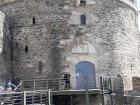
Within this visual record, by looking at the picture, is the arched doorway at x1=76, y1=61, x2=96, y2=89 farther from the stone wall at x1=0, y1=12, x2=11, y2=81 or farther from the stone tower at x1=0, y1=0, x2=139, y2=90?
the stone wall at x1=0, y1=12, x2=11, y2=81

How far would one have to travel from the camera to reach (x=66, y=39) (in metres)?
19.2

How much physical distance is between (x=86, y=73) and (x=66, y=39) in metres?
2.20

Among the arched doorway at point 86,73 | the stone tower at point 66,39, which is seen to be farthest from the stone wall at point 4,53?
the arched doorway at point 86,73

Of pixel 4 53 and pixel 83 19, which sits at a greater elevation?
pixel 83 19

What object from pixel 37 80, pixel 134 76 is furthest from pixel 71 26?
pixel 134 76

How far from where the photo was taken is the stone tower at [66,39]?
62.3ft

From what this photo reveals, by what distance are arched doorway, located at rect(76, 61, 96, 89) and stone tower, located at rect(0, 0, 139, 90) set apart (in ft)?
0.26

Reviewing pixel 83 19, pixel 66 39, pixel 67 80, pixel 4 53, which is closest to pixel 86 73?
pixel 67 80

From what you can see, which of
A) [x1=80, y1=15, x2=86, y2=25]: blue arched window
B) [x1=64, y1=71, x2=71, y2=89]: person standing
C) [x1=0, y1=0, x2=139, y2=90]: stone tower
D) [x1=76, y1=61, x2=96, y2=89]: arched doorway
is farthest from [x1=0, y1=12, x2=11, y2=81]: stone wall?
[x1=80, y1=15, x2=86, y2=25]: blue arched window

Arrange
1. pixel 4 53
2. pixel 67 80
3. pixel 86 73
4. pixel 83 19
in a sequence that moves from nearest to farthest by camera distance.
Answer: pixel 67 80 < pixel 4 53 < pixel 86 73 < pixel 83 19

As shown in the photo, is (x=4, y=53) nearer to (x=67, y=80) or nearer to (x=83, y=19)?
(x=67, y=80)

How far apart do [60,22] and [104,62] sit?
3.34 m

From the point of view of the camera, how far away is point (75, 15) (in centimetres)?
1948

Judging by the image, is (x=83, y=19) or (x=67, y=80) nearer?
(x=67, y=80)
